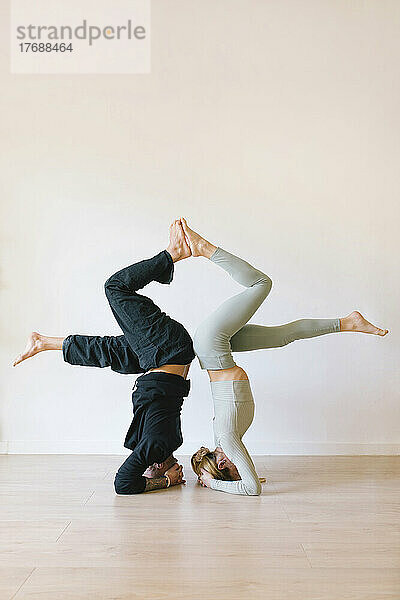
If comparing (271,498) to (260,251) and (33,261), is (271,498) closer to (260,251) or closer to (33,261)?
(260,251)

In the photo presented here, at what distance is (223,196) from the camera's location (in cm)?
409

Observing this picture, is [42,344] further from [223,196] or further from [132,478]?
[223,196]

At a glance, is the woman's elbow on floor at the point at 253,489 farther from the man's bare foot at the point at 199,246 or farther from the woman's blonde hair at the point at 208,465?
the man's bare foot at the point at 199,246

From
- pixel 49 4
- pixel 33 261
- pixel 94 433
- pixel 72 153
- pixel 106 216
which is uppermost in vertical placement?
pixel 49 4

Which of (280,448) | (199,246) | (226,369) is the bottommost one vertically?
(280,448)

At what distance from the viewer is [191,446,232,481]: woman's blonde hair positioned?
3.22 meters

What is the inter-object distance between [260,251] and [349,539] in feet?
6.39

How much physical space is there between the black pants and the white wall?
0.69 meters

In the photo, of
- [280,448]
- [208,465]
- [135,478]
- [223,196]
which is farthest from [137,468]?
[223,196]

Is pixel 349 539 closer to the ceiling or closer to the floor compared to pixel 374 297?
closer to the floor

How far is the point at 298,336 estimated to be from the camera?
3494 millimetres

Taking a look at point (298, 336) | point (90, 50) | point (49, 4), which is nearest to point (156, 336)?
point (298, 336)

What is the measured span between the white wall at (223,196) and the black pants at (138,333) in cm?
69

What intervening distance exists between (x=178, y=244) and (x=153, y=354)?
508 millimetres
